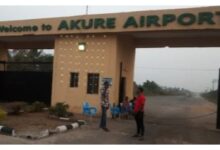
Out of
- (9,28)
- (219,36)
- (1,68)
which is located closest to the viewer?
(219,36)

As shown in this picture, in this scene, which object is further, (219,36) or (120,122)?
(219,36)

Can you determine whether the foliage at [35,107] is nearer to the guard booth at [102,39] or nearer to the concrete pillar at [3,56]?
the guard booth at [102,39]

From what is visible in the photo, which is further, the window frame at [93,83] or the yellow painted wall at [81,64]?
the window frame at [93,83]

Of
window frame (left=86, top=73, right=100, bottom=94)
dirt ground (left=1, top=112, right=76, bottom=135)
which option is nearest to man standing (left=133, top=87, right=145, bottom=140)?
dirt ground (left=1, top=112, right=76, bottom=135)

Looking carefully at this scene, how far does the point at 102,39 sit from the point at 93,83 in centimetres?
191

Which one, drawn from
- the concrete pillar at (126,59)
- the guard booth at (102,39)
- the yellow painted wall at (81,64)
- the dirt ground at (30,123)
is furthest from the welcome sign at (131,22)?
the dirt ground at (30,123)

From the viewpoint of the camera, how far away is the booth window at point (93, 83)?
14742 millimetres

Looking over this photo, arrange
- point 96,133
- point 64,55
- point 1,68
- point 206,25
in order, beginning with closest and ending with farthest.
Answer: point 96,133 < point 206,25 < point 64,55 < point 1,68

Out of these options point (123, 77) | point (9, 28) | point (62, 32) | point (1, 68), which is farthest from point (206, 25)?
point (1, 68)

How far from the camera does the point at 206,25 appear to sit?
1248 cm

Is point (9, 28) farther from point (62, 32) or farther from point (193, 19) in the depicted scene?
point (193, 19)

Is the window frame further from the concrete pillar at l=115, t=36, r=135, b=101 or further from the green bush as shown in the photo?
the green bush

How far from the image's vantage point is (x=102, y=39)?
48.0ft

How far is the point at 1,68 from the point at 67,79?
605 centimetres
